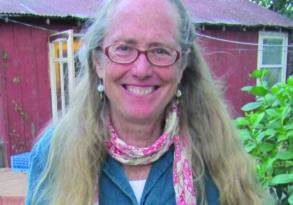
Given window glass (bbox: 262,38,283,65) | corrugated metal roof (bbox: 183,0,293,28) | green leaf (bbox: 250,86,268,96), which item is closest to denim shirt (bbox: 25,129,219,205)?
green leaf (bbox: 250,86,268,96)

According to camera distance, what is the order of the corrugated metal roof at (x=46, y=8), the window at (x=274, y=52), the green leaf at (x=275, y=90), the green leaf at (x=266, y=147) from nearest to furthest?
1. the green leaf at (x=266, y=147)
2. the green leaf at (x=275, y=90)
3. the corrugated metal roof at (x=46, y=8)
4. the window at (x=274, y=52)

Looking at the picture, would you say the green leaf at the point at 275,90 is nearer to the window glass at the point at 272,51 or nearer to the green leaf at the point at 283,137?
the green leaf at the point at 283,137

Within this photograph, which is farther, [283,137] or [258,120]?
[258,120]

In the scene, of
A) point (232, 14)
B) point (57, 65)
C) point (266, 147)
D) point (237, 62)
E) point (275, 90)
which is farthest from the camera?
point (237, 62)

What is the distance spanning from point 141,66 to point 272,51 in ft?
29.4

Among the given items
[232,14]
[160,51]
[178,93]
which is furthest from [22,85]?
[160,51]

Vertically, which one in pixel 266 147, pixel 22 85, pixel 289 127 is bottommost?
pixel 22 85

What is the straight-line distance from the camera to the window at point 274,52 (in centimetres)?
969

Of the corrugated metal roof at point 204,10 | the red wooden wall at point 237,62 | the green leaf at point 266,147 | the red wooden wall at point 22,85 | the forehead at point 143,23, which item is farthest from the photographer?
the red wooden wall at point 237,62

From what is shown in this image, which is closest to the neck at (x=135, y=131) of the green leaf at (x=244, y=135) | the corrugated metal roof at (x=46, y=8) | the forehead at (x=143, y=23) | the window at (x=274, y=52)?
the forehead at (x=143, y=23)

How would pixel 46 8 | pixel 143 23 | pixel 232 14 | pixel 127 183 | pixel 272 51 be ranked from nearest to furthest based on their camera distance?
pixel 143 23 < pixel 127 183 < pixel 46 8 < pixel 232 14 < pixel 272 51

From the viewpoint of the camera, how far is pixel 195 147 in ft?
5.91

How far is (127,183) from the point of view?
166cm

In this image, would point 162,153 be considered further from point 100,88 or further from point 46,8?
point 46,8
